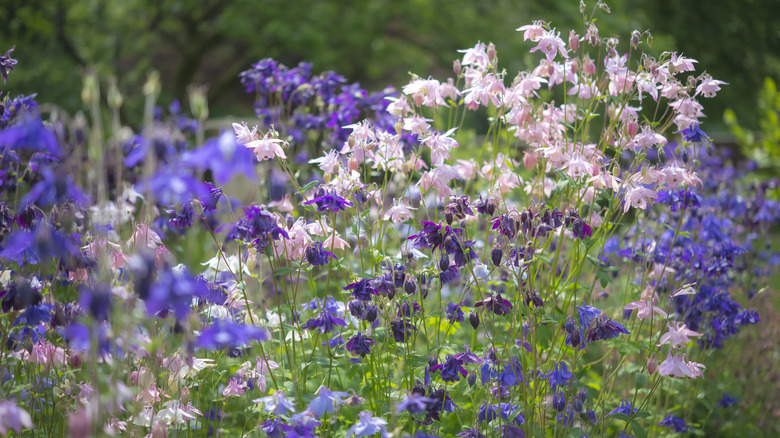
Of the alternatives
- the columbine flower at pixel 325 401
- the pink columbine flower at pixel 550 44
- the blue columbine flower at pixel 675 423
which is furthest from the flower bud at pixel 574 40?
the blue columbine flower at pixel 675 423

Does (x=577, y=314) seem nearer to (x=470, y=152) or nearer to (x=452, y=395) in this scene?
(x=452, y=395)

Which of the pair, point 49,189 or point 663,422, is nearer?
point 49,189

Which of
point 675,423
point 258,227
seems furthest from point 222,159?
point 675,423

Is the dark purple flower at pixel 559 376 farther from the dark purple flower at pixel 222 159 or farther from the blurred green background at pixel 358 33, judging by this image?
the blurred green background at pixel 358 33

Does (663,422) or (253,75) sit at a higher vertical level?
(253,75)

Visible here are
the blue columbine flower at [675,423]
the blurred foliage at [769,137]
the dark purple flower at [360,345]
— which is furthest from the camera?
the blurred foliage at [769,137]

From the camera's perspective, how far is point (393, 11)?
11.9 meters

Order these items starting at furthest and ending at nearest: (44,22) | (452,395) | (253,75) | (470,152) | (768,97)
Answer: (44,22) < (768,97) < (470,152) < (253,75) < (452,395)

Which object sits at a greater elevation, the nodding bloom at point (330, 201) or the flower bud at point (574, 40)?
the flower bud at point (574, 40)

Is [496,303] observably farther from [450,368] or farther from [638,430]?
[638,430]

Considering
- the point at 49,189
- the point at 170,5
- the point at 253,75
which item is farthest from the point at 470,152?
the point at 170,5

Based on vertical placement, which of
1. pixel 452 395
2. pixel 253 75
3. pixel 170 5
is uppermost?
pixel 170 5

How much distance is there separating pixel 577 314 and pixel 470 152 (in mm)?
2999

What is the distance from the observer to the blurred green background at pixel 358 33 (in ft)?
33.0
